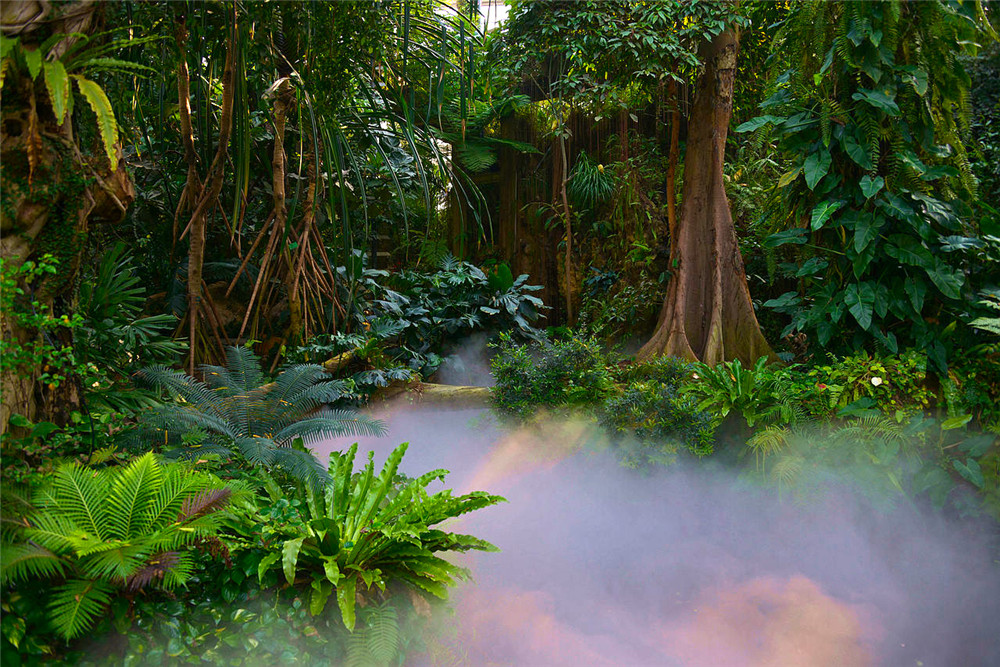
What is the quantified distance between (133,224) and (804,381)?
5.61 meters

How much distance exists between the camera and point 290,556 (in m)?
2.69

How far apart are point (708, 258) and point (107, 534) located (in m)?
4.96

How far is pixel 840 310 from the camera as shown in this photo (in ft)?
14.0

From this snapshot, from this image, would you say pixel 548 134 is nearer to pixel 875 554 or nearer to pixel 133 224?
pixel 133 224

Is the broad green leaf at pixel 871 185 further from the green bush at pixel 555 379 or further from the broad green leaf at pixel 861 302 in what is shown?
the green bush at pixel 555 379

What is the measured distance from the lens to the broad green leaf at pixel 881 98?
4004 mm

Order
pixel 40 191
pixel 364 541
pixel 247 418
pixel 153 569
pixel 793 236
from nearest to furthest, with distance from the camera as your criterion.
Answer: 1. pixel 153 569
2. pixel 40 191
3. pixel 364 541
4. pixel 247 418
5. pixel 793 236

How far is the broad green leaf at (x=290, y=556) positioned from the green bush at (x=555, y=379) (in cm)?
264

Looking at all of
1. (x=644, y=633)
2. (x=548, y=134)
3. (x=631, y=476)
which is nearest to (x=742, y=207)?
(x=548, y=134)

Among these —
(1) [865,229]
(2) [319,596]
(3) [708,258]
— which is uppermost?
(1) [865,229]

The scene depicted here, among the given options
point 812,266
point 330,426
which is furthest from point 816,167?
point 330,426

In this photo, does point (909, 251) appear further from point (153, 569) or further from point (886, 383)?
point (153, 569)

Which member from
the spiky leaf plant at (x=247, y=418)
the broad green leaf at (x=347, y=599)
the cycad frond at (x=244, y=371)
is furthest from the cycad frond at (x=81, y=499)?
the cycad frond at (x=244, y=371)

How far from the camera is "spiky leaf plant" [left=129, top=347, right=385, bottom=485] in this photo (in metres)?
3.45
